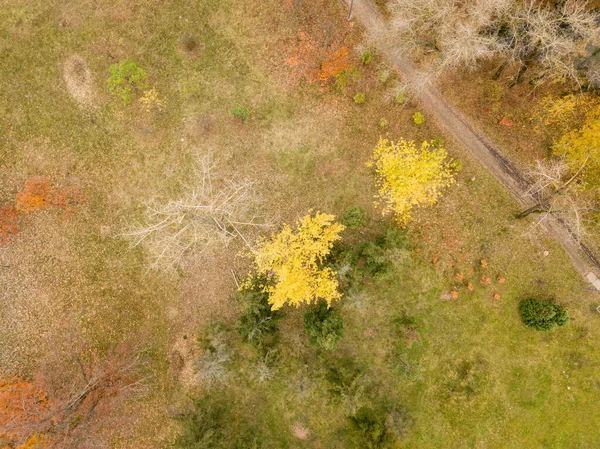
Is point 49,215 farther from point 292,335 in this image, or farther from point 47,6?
point 292,335

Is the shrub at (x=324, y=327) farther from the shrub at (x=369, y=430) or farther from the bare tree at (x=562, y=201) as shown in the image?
the bare tree at (x=562, y=201)

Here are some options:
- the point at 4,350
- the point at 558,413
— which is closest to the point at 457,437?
the point at 558,413

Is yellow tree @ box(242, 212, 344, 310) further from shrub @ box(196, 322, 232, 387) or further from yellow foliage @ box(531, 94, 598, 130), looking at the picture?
yellow foliage @ box(531, 94, 598, 130)

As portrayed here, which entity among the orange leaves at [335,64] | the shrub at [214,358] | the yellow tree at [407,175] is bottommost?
the shrub at [214,358]

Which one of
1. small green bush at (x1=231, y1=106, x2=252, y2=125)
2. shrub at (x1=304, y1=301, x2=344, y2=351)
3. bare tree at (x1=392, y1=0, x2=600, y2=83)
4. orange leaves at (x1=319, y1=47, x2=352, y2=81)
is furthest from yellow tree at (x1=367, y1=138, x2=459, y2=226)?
small green bush at (x1=231, y1=106, x2=252, y2=125)

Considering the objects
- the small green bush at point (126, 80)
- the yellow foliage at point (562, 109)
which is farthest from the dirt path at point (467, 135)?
the small green bush at point (126, 80)

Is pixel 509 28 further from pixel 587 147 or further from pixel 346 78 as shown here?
pixel 346 78
